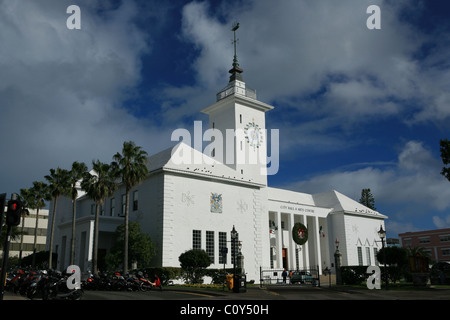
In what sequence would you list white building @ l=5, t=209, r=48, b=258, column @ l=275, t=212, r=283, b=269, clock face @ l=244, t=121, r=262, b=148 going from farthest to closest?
white building @ l=5, t=209, r=48, b=258, clock face @ l=244, t=121, r=262, b=148, column @ l=275, t=212, r=283, b=269

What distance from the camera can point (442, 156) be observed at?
106 ft

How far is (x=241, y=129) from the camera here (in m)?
49.8

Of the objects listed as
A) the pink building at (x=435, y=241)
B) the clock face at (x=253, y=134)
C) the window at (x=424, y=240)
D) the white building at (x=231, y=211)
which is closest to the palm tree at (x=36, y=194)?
the white building at (x=231, y=211)

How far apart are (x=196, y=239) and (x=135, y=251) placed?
5.91m

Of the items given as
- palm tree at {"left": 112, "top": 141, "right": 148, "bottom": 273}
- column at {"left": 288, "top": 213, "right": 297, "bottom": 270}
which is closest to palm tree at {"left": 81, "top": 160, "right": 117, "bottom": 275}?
palm tree at {"left": 112, "top": 141, "right": 148, "bottom": 273}

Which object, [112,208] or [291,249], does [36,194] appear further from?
Answer: [291,249]

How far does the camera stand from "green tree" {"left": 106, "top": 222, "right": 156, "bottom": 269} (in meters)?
33.4

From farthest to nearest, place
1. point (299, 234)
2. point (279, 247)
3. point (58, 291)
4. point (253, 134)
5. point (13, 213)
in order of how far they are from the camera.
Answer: point (253, 134)
point (279, 247)
point (299, 234)
point (58, 291)
point (13, 213)

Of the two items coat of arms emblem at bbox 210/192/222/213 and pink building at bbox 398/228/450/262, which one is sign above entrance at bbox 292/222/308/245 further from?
pink building at bbox 398/228/450/262

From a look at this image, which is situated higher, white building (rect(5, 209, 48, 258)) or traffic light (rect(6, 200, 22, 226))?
white building (rect(5, 209, 48, 258))

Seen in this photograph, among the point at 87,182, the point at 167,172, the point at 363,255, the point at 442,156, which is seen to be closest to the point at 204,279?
the point at 167,172

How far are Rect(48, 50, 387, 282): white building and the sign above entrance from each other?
180 centimetres

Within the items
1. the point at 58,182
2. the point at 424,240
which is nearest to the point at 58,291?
the point at 58,182
